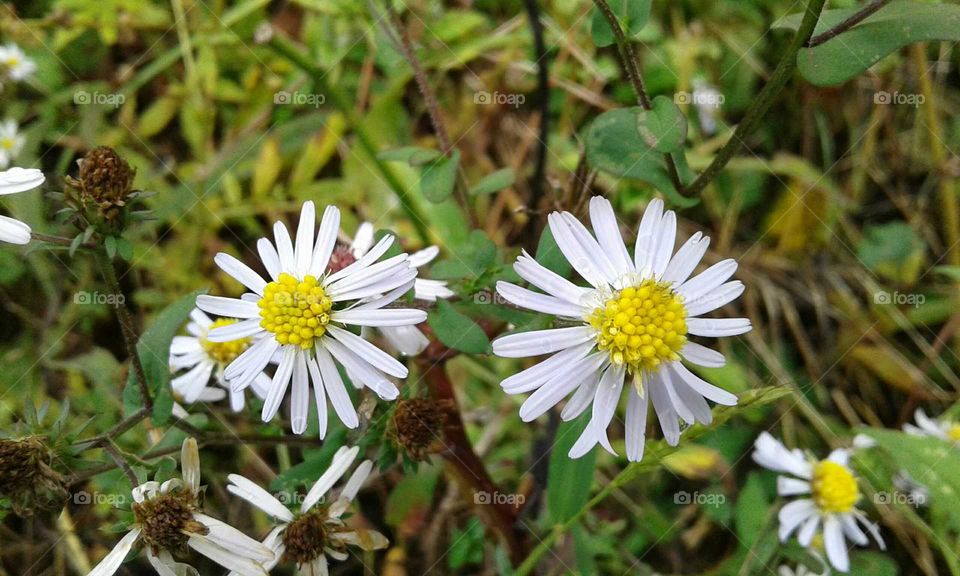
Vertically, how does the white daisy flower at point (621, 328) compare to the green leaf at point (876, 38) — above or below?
below

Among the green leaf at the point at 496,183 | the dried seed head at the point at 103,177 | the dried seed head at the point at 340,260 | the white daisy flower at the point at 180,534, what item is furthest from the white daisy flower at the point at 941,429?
the dried seed head at the point at 103,177

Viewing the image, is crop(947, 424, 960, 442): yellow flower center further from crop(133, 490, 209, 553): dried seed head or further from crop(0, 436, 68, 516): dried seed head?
crop(0, 436, 68, 516): dried seed head

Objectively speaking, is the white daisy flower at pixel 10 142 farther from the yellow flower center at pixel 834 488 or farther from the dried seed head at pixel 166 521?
the yellow flower center at pixel 834 488

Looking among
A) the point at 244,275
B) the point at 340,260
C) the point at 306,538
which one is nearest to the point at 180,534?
the point at 306,538

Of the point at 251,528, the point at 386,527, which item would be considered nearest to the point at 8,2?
the point at 251,528

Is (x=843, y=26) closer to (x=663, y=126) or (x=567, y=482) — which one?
(x=663, y=126)
